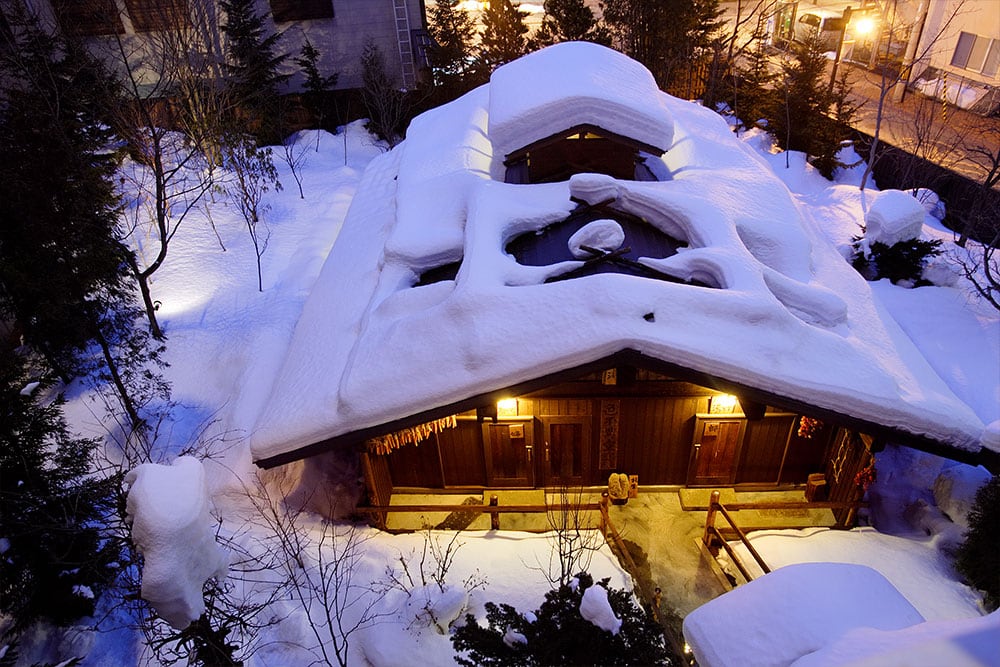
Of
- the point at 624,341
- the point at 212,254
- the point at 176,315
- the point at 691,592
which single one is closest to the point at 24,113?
the point at 176,315

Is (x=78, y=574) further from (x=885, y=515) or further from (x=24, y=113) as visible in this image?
Result: (x=885, y=515)

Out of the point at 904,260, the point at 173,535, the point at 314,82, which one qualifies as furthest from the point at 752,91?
the point at 173,535

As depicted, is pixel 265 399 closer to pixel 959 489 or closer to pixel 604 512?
pixel 604 512

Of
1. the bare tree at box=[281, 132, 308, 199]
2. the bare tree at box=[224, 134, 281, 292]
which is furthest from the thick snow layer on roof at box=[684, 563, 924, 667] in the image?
the bare tree at box=[281, 132, 308, 199]

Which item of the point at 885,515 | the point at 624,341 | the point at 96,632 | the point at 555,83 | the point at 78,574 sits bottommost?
the point at 885,515

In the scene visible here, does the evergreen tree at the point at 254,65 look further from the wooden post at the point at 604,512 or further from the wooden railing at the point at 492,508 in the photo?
the wooden post at the point at 604,512

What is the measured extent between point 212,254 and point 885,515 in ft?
66.3

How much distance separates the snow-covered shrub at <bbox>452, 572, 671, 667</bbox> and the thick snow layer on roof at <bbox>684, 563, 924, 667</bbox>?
1.08m

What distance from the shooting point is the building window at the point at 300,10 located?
88.6 ft

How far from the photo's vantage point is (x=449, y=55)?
28375mm

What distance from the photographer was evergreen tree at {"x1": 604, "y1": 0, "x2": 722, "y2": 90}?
2884 centimetres

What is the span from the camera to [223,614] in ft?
25.0

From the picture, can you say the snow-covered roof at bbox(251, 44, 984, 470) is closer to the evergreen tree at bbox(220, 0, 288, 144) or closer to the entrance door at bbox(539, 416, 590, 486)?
the entrance door at bbox(539, 416, 590, 486)

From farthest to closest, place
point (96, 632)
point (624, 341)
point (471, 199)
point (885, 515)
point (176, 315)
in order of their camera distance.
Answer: point (176, 315)
point (471, 199)
point (885, 515)
point (96, 632)
point (624, 341)
